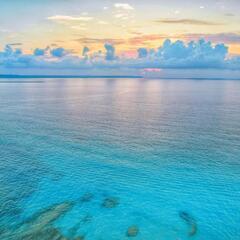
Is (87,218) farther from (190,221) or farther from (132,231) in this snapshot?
(190,221)

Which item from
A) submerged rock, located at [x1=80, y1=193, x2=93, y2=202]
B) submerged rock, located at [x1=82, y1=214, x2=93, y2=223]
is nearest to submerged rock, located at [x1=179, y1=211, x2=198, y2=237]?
submerged rock, located at [x1=82, y1=214, x2=93, y2=223]

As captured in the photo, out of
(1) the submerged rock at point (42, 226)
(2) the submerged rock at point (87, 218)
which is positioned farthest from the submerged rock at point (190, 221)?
(1) the submerged rock at point (42, 226)

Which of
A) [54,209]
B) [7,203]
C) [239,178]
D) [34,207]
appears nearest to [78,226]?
[54,209]

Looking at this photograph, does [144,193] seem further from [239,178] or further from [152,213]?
[239,178]

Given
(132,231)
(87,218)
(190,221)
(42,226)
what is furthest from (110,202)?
(190,221)

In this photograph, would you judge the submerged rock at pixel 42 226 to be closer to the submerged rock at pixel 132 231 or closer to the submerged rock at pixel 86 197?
the submerged rock at pixel 86 197
